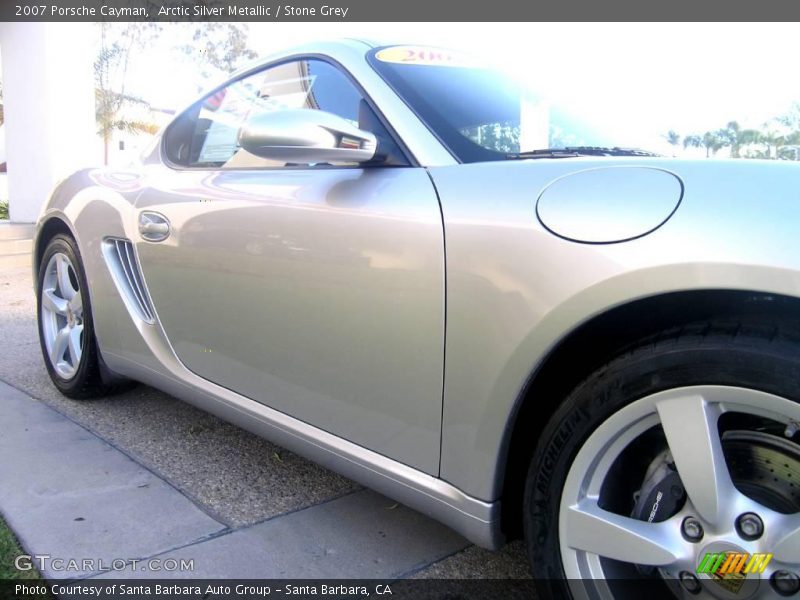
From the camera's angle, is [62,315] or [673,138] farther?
[62,315]

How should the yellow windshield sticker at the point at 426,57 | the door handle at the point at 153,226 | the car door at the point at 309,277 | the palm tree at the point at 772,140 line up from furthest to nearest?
1. the door handle at the point at 153,226
2. the palm tree at the point at 772,140
3. the yellow windshield sticker at the point at 426,57
4. the car door at the point at 309,277

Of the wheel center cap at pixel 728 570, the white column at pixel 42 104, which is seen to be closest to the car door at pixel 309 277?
the wheel center cap at pixel 728 570

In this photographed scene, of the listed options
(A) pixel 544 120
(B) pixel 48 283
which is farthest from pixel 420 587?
(B) pixel 48 283

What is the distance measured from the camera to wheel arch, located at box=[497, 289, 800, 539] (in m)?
1.23

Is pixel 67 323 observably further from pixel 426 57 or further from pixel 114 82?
pixel 114 82

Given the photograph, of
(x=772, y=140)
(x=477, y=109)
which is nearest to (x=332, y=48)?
(x=477, y=109)

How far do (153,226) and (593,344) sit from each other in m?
1.82

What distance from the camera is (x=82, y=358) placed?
3.17m

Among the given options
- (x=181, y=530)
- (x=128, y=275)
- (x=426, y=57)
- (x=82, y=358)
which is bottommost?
(x=181, y=530)

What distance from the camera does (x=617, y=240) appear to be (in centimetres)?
130

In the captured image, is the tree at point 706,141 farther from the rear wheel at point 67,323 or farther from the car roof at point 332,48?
the rear wheel at point 67,323

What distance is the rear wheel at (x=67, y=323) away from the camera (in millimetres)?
3119

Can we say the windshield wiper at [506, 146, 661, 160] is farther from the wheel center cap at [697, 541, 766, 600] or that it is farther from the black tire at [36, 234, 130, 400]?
the black tire at [36, 234, 130, 400]

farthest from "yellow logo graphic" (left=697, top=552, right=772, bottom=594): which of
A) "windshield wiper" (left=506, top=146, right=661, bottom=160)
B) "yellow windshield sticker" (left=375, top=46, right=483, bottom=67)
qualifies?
"yellow windshield sticker" (left=375, top=46, right=483, bottom=67)
